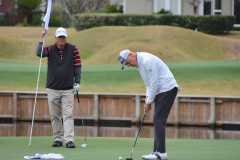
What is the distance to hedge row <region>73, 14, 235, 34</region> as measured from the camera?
36.1 metres

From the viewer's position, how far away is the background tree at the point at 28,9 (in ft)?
137

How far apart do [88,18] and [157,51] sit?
7930mm

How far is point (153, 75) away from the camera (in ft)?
27.4

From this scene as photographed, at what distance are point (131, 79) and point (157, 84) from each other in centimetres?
1618

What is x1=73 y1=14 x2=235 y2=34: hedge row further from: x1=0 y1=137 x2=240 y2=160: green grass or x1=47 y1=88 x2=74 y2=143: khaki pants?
x1=47 y1=88 x2=74 y2=143: khaki pants

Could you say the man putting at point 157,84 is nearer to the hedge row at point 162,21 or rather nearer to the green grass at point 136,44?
the green grass at point 136,44

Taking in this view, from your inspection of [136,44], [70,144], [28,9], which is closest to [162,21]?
[136,44]

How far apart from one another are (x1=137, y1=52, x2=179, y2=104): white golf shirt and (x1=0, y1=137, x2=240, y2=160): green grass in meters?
1.10

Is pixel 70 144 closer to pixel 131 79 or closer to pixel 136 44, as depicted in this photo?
pixel 131 79

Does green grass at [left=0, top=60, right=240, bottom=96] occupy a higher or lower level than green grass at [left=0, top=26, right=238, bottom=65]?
lower

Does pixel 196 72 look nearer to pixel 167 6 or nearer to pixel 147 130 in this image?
pixel 147 130

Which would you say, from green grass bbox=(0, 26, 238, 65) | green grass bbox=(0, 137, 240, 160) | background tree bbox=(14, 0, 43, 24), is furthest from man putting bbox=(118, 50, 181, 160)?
background tree bbox=(14, 0, 43, 24)

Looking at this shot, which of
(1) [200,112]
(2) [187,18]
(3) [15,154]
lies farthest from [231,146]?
(2) [187,18]

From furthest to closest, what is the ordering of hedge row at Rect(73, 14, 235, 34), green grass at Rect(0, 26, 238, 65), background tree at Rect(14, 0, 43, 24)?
1. background tree at Rect(14, 0, 43, 24)
2. hedge row at Rect(73, 14, 235, 34)
3. green grass at Rect(0, 26, 238, 65)
